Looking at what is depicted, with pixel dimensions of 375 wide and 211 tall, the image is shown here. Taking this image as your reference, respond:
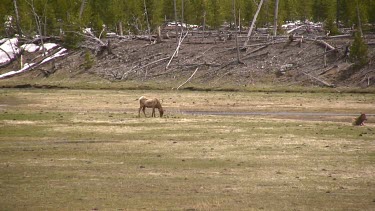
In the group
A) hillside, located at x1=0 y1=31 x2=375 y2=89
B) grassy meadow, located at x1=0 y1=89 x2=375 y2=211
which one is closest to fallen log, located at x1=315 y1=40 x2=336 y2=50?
hillside, located at x1=0 y1=31 x2=375 y2=89

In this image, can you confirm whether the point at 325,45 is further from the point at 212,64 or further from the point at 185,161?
the point at 185,161

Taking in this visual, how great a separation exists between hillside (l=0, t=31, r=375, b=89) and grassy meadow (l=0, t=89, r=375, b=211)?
18097 millimetres

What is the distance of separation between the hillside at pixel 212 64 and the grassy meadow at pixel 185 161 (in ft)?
59.4

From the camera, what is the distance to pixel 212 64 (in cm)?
6519

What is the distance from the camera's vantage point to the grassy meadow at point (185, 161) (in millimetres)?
15328

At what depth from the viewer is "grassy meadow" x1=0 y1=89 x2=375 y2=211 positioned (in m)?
15.3

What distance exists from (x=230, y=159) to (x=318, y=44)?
44.6 metres

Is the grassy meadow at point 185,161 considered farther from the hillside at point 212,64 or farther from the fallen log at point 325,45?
the fallen log at point 325,45

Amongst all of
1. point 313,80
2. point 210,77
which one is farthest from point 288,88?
point 210,77

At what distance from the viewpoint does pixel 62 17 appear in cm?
8175

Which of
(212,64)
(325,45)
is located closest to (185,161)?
(325,45)

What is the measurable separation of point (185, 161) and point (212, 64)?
44645 mm

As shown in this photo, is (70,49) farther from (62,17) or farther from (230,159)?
(230,159)

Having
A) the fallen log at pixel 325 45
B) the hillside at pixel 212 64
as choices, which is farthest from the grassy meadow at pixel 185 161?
the fallen log at pixel 325 45
